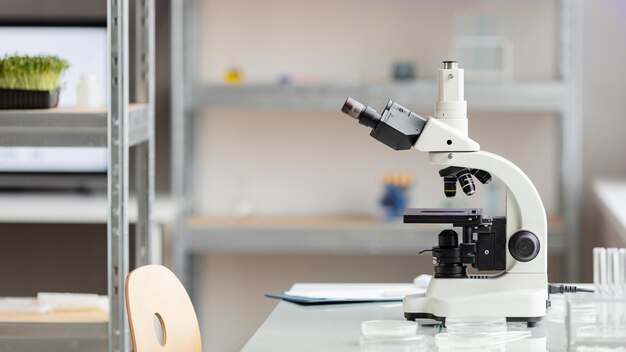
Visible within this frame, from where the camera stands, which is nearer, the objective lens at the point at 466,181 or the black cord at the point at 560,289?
the objective lens at the point at 466,181

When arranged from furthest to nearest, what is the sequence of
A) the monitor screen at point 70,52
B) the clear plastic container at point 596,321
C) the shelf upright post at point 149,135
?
the monitor screen at point 70,52 < the shelf upright post at point 149,135 < the clear plastic container at point 596,321

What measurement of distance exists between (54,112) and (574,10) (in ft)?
7.26

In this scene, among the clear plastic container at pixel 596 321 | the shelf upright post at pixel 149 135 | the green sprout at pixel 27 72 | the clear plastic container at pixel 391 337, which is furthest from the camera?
the shelf upright post at pixel 149 135

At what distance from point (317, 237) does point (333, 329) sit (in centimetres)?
212

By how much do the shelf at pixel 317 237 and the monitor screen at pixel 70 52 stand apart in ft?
1.81

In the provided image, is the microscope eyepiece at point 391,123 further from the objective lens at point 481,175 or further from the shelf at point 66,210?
the shelf at point 66,210

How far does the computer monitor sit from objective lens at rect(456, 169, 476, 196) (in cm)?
254

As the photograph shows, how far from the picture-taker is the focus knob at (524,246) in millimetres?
2195

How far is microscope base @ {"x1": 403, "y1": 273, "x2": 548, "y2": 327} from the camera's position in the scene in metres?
2.17

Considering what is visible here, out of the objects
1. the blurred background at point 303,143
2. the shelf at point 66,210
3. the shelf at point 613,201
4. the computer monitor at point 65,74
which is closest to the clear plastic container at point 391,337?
the shelf at point 613,201

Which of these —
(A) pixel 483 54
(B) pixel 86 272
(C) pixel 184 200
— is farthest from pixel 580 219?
(B) pixel 86 272

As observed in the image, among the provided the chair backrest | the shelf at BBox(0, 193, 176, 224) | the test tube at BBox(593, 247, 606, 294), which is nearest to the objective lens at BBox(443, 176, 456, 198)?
the test tube at BBox(593, 247, 606, 294)

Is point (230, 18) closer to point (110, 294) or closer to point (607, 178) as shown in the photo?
point (607, 178)

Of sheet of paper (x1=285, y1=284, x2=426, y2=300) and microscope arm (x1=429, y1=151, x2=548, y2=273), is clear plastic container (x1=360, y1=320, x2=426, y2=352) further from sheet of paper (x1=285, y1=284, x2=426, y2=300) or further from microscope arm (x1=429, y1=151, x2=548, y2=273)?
sheet of paper (x1=285, y1=284, x2=426, y2=300)
